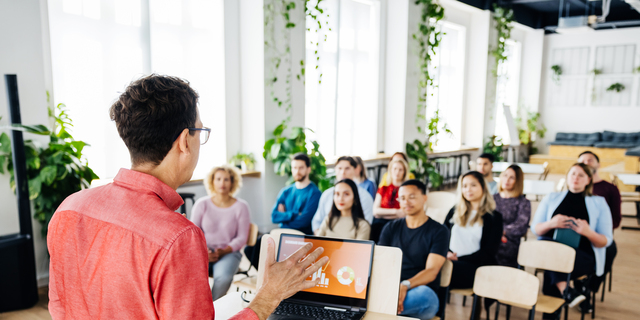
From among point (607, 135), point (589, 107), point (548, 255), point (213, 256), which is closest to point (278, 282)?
point (213, 256)

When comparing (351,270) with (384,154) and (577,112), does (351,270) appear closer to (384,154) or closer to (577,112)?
(384,154)

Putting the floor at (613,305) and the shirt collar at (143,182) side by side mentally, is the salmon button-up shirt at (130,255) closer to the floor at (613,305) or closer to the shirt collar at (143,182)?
the shirt collar at (143,182)

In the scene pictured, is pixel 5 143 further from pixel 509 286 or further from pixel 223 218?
pixel 509 286

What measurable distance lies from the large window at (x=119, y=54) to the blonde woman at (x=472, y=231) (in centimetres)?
323

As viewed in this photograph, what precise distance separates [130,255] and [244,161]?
471 cm

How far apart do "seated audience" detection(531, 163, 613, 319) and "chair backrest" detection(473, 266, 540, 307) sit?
723mm

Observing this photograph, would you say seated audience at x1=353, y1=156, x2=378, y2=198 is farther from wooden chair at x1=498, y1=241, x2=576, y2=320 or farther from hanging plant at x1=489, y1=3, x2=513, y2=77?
hanging plant at x1=489, y1=3, x2=513, y2=77

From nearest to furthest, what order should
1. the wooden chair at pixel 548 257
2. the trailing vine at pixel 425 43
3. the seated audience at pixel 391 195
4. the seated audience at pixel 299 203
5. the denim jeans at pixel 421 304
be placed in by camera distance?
the denim jeans at pixel 421 304 → the wooden chair at pixel 548 257 → the seated audience at pixel 299 203 → the seated audience at pixel 391 195 → the trailing vine at pixel 425 43

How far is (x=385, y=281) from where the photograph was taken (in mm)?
1691

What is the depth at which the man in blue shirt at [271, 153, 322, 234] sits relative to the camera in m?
4.20

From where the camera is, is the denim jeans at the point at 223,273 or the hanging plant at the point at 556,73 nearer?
the denim jeans at the point at 223,273

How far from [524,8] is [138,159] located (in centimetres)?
1212

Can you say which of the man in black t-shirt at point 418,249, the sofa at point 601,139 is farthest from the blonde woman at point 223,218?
the sofa at point 601,139

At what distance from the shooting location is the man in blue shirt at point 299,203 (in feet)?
→ 13.8
